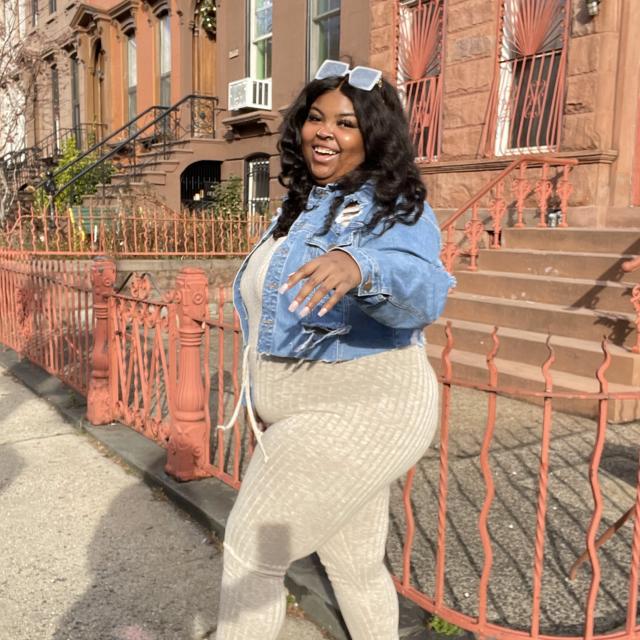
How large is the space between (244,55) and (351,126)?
544 inches

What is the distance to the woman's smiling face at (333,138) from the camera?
1.94 metres

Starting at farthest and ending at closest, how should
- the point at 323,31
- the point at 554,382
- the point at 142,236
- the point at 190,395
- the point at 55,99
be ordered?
the point at 55,99 < the point at 323,31 < the point at 142,236 < the point at 554,382 < the point at 190,395

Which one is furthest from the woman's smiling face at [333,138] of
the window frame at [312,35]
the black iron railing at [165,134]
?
the black iron railing at [165,134]

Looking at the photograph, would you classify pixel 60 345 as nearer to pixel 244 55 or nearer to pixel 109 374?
pixel 109 374

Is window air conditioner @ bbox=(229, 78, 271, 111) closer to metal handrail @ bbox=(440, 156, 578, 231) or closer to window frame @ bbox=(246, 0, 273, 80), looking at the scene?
window frame @ bbox=(246, 0, 273, 80)

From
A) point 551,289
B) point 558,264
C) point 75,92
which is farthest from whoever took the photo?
point 75,92

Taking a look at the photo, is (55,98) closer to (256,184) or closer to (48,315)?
(256,184)

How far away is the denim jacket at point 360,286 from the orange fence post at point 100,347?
3.40 m

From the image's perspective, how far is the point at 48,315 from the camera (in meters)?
6.43

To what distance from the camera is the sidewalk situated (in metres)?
2.79

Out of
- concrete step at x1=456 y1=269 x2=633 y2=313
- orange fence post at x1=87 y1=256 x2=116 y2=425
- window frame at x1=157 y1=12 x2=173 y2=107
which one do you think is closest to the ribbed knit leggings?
orange fence post at x1=87 y1=256 x2=116 y2=425

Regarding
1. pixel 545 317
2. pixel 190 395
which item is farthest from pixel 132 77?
pixel 190 395

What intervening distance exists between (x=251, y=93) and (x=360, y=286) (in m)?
13.2

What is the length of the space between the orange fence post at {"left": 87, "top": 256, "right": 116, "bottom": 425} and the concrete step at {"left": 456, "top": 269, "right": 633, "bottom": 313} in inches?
162
